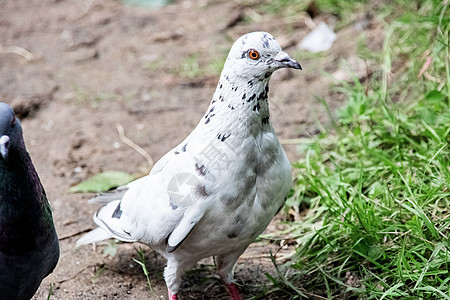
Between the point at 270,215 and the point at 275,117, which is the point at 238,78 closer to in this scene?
the point at 270,215

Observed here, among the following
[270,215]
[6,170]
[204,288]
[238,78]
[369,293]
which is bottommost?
[204,288]

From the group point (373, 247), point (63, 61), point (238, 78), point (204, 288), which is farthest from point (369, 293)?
point (63, 61)

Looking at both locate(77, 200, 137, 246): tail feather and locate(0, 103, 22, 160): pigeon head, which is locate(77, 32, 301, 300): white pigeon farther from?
locate(0, 103, 22, 160): pigeon head

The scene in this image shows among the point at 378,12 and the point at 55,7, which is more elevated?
the point at 378,12

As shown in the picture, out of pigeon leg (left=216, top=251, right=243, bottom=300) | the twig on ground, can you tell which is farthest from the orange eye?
the twig on ground

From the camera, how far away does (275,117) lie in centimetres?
511

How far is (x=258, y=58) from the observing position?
276 centimetres

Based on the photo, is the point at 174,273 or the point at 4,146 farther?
the point at 174,273

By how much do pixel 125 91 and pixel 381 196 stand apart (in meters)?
2.89

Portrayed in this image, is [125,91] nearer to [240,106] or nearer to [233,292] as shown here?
[233,292]

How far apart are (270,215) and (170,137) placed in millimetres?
2184

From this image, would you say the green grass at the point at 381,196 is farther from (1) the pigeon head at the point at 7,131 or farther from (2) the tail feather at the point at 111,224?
(1) the pigeon head at the point at 7,131

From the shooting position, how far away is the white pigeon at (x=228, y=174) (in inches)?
111

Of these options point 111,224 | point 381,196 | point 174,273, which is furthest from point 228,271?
point 381,196
